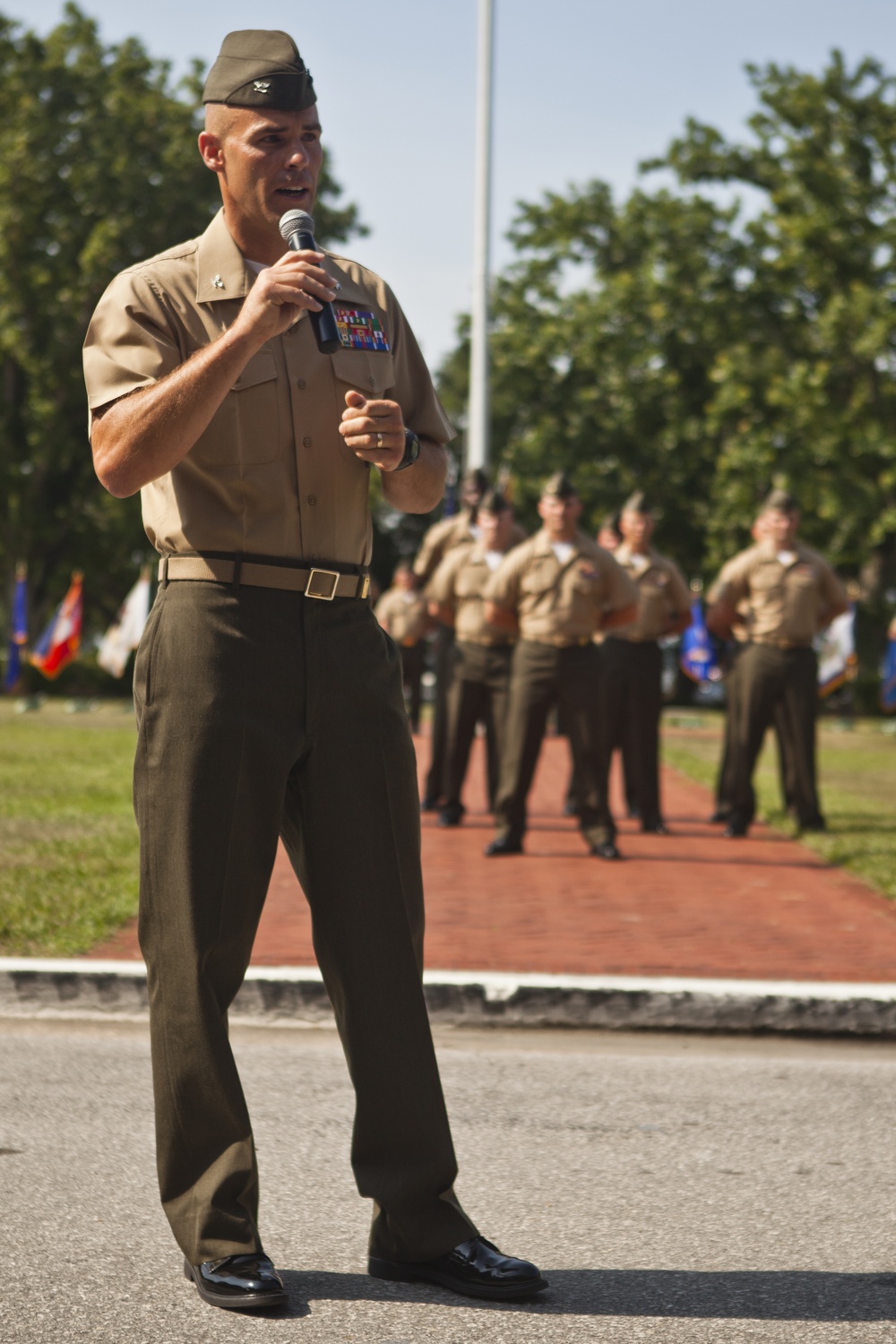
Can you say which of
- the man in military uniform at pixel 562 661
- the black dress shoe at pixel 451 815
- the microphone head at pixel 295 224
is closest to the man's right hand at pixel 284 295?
the microphone head at pixel 295 224

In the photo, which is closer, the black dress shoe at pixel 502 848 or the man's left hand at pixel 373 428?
the man's left hand at pixel 373 428

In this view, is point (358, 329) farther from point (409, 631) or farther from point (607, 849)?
point (409, 631)

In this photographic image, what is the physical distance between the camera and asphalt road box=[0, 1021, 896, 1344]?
3254 millimetres

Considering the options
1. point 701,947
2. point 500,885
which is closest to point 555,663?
point 500,885

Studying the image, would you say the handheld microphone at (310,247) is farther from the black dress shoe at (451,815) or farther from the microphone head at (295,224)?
the black dress shoe at (451,815)

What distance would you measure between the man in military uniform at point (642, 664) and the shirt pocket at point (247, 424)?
30.5 ft

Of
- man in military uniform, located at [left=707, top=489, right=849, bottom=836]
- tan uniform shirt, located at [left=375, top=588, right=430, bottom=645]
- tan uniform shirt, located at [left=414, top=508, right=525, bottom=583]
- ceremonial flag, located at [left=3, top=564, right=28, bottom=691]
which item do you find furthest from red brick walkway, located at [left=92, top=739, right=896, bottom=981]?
ceremonial flag, located at [left=3, top=564, right=28, bottom=691]

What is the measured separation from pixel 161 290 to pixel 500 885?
20.3ft

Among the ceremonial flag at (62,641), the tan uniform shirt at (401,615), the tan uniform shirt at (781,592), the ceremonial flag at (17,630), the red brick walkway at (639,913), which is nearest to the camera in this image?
the red brick walkway at (639,913)

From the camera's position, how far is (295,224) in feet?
10.3

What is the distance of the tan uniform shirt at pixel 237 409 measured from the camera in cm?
322

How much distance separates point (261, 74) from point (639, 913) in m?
5.63

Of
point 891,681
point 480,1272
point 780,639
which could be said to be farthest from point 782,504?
point 891,681

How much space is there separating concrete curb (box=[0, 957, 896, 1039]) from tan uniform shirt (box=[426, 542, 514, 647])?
19.5 feet
